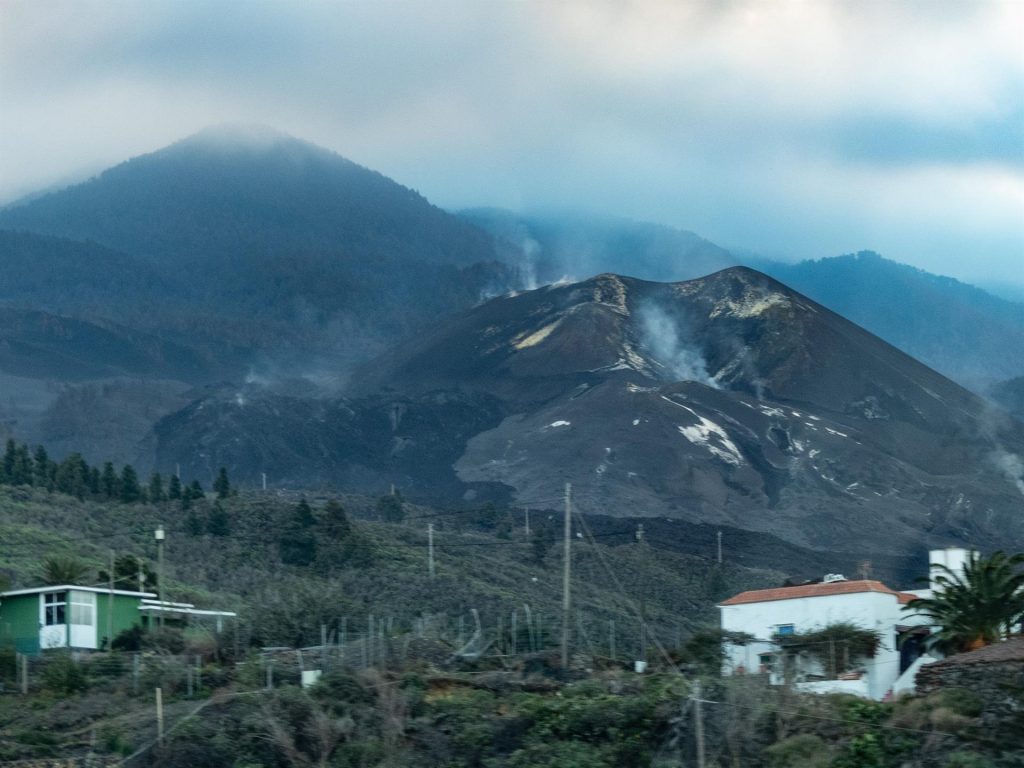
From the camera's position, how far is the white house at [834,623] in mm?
39969

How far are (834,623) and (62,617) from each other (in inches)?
875

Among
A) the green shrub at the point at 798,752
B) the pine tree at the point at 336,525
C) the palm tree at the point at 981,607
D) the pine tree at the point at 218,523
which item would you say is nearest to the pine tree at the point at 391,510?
the pine tree at the point at 336,525

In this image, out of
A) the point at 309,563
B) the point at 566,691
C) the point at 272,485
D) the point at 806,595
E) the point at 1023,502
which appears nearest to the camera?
the point at 566,691

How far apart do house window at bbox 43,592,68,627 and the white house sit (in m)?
19.0

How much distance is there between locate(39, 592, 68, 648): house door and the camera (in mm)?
48625

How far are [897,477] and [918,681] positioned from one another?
149996mm

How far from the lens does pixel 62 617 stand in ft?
161

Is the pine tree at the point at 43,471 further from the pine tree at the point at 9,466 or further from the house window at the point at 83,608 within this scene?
the house window at the point at 83,608

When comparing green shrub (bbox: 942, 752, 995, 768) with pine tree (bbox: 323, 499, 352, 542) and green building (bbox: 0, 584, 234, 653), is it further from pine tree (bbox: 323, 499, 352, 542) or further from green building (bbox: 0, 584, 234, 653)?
pine tree (bbox: 323, 499, 352, 542)

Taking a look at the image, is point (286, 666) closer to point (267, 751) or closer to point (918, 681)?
point (267, 751)

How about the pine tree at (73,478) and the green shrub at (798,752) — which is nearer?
the green shrub at (798,752)

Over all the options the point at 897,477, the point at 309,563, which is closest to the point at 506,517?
the point at 309,563

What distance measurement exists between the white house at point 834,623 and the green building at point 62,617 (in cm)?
1498

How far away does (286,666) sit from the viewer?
132 feet
